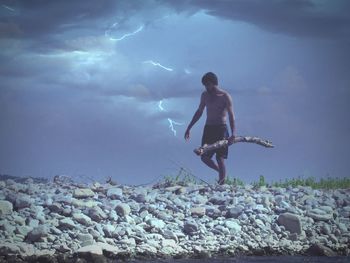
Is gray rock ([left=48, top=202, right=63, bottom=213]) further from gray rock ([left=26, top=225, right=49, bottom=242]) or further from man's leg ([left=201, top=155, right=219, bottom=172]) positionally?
man's leg ([left=201, top=155, right=219, bottom=172])

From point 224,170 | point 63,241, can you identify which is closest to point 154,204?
point 63,241

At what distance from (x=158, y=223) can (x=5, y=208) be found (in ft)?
5.25

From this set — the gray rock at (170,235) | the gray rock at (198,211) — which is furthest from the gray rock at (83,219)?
the gray rock at (198,211)

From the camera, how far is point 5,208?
6.02 meters

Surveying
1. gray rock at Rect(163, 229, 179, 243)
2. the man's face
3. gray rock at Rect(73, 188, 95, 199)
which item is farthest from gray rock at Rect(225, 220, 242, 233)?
the man's face

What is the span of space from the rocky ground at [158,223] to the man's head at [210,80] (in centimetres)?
168

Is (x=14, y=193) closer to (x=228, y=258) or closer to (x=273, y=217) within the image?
(x=228, y=258)

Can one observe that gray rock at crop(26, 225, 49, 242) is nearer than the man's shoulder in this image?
Yes

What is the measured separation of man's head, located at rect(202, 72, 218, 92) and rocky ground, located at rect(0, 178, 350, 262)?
1677 millimetres

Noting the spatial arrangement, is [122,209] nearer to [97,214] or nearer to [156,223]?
[97,214]

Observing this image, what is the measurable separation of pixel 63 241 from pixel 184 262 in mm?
1171

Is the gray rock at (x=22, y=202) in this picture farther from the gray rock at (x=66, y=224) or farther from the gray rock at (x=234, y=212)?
the gray rock at (x=234, y=212)

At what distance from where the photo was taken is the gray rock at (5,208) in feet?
19.6

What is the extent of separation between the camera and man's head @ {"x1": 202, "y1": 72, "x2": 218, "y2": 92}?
8.55 metres
